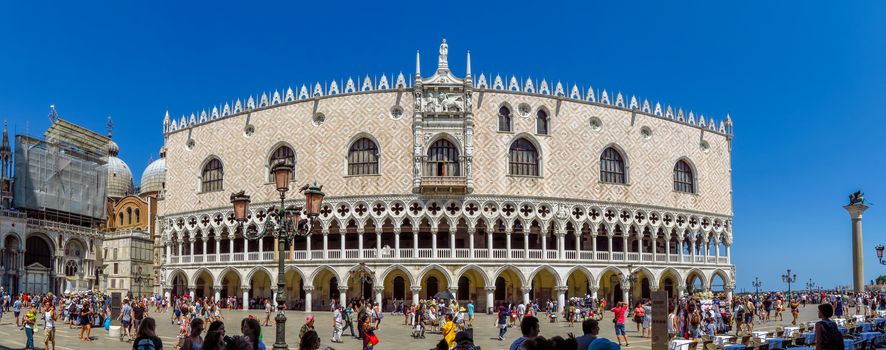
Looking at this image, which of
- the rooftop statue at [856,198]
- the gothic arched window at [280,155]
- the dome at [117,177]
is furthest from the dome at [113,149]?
the rooftop statue at [856,198]

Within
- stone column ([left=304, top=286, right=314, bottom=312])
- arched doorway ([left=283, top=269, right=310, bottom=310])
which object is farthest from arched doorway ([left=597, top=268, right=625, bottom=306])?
stone column ([left=304, top=286, right=314, bottom=312])

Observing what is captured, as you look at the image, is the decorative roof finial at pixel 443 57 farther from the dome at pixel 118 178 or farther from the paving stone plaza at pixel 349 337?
the dome at pixel 118 178

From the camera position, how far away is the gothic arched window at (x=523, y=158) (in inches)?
1748

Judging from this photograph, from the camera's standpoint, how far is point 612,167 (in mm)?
46625

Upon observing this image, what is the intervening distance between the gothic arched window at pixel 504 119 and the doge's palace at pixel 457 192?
0.25 feet

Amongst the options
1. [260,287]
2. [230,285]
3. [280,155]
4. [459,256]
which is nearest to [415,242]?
[459,256]

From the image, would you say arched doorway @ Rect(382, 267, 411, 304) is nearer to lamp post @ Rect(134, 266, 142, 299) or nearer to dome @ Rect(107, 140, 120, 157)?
lamp post @ Rect(134, 266, 142, 299)

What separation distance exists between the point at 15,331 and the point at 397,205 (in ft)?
64.8

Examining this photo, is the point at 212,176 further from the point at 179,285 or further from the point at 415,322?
the point at 415,322

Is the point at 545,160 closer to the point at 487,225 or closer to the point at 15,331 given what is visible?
the point at 487,225

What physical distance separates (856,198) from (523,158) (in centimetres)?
1611

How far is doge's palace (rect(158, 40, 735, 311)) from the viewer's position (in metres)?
43.3

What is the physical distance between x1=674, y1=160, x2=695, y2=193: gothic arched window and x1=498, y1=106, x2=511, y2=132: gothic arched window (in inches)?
449

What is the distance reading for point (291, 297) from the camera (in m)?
47.5
